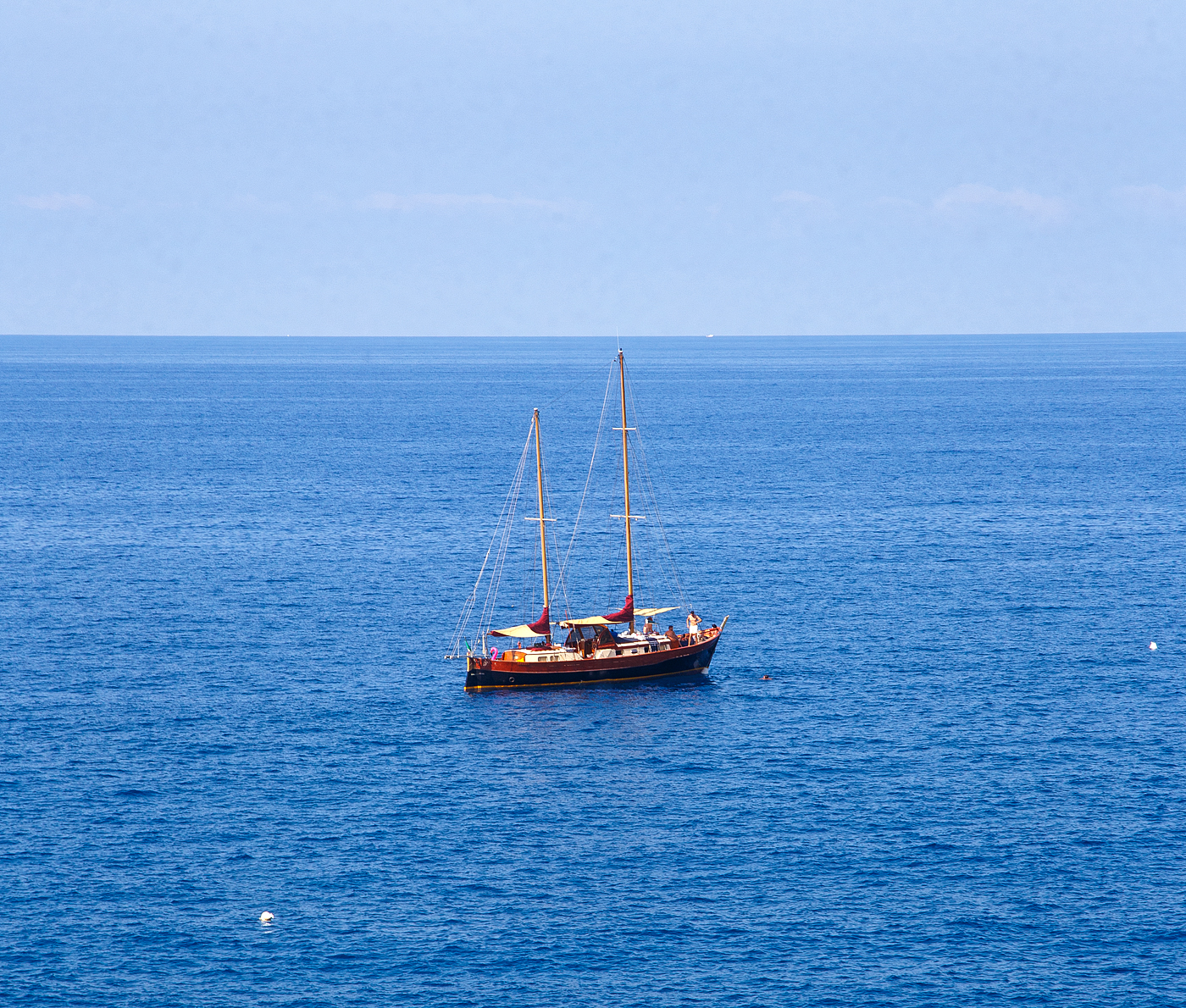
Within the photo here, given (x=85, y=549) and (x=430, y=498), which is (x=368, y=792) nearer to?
(x=85, y=549)

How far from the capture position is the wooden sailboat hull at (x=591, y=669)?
9156 centimetres

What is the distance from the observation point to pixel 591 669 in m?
93.4

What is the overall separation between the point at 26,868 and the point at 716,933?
31177 millimetres

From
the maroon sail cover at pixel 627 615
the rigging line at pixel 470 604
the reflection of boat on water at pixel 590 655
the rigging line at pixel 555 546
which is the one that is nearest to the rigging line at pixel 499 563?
the rigging line at pixel 470 604

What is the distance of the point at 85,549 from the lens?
13775 centimetres

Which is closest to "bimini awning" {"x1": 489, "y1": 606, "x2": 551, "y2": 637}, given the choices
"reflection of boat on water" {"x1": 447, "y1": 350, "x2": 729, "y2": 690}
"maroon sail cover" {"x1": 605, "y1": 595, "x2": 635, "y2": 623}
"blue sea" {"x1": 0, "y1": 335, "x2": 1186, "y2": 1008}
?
"reflection of boat on water" {"x1": 447, "y1": 350, "x2": 729, "y2": 690}

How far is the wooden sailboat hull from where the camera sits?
91562mm

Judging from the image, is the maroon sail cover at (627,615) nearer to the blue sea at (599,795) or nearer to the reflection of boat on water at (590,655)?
the reflection of boat on water at (590,655)

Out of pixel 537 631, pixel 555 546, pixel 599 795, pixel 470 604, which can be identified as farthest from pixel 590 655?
pixel 555 546

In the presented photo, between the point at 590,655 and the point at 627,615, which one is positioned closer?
the point at 590,655

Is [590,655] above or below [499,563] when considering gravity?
below

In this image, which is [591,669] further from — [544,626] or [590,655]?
[544,626]

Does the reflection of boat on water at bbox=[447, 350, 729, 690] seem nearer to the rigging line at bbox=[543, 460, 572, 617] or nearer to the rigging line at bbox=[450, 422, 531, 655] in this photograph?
the rigging line at bbox=[450, 422, 531, 655]

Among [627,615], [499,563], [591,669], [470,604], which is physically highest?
[627,615]
